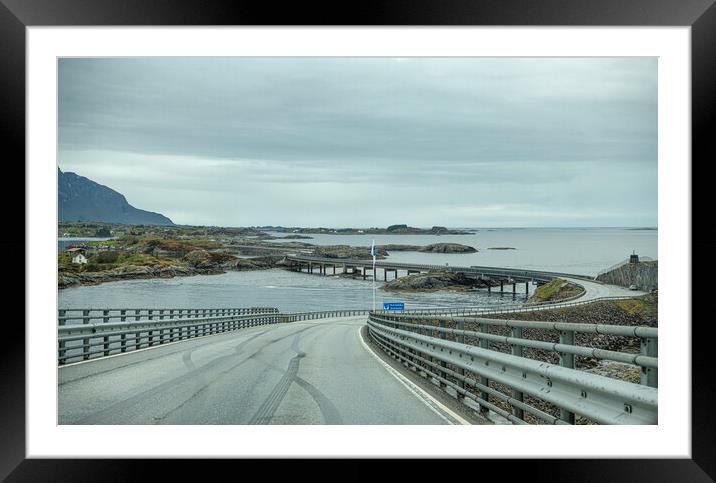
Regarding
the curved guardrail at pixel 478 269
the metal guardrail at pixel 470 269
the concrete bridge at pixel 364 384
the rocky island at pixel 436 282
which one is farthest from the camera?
the rocky island at pixel 436 282

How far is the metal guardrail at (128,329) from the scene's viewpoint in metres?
13.5

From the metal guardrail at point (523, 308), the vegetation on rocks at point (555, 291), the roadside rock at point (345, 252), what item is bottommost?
the metal guardrail at point (523, 308)

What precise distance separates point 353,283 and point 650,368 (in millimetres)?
65815

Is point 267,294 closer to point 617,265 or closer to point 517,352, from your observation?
point 617,265

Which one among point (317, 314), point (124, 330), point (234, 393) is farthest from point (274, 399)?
point (317, 314)

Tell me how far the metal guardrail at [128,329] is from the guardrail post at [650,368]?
10135 millimetres

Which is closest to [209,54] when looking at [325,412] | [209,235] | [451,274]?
[325,412]

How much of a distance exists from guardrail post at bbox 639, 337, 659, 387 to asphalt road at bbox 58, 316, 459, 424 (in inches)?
127

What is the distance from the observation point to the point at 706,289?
6.57 meters

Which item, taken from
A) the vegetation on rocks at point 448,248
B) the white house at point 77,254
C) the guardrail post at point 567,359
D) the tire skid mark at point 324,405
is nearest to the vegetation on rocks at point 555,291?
the vegetation on rocks at point 448,248

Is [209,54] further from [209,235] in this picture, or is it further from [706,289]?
[209,235]

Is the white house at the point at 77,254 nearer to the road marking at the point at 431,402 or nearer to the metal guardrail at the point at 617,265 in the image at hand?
the road marking at the point at 431,402

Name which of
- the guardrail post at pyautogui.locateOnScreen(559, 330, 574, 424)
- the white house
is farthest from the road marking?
the white house

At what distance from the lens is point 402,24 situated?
6.37m
